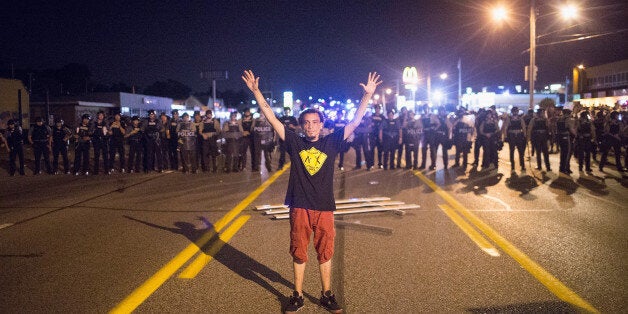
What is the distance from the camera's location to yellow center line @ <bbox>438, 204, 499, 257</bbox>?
6.87m

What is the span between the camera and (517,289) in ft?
17.3

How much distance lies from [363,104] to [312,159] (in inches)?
29.2

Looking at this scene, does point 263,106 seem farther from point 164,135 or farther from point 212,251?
point 164,135

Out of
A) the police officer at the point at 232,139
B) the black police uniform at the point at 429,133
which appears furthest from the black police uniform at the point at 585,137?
the police officer at the point at 232,139

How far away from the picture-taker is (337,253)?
6.78 m

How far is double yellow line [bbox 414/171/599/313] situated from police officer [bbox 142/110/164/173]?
9.64 m

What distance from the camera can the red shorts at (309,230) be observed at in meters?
4.86

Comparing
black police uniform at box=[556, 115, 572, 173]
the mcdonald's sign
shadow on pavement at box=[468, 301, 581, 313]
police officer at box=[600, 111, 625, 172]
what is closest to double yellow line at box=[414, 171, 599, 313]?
shadow on pavement at box=[468, 301, 581, 313]

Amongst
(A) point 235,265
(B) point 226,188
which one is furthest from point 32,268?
(B) point 226,188

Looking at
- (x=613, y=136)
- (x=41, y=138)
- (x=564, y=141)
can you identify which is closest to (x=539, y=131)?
(x=564, y=141)

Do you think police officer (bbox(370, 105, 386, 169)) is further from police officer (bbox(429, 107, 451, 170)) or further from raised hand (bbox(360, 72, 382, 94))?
raised hand (bbox(360, 72, 382, 94))

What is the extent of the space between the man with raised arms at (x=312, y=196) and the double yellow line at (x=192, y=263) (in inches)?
57.9

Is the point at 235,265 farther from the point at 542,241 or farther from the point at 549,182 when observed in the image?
the point at 549,182

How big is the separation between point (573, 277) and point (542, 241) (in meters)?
1.69
